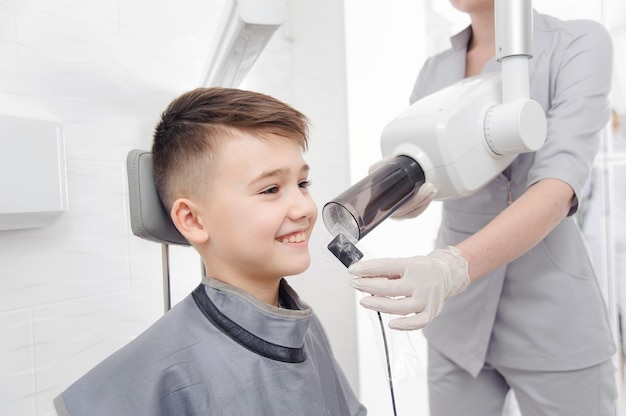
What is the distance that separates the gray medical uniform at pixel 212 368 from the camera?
0.69 m

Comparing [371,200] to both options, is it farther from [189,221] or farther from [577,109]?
[577,109]

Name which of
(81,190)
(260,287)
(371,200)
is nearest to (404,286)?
(371,200)

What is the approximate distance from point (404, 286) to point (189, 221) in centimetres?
38

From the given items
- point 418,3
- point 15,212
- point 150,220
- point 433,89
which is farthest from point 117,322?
point 418,3

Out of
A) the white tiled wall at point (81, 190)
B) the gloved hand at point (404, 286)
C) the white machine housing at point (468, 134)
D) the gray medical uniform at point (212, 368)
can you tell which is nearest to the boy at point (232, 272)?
the gray medical uniform at point (212, 368)

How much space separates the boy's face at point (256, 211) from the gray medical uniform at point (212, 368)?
0.06m

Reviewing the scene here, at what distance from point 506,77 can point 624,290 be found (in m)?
1.36

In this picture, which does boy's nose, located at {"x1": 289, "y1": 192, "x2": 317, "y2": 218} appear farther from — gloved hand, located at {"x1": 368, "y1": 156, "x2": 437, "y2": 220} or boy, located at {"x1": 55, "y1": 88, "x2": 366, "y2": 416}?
gloved hand, located at {"x1": 368, "y1": 156, "x2": 437, "y2": 220}

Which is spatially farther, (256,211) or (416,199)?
(416,199)

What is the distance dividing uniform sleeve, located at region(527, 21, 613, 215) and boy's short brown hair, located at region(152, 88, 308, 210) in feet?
1.68

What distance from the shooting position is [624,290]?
5.98 ft

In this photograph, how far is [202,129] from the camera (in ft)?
2.80

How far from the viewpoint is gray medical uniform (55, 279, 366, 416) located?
0.69 meters

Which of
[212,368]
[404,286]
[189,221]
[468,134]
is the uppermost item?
[468,134]
